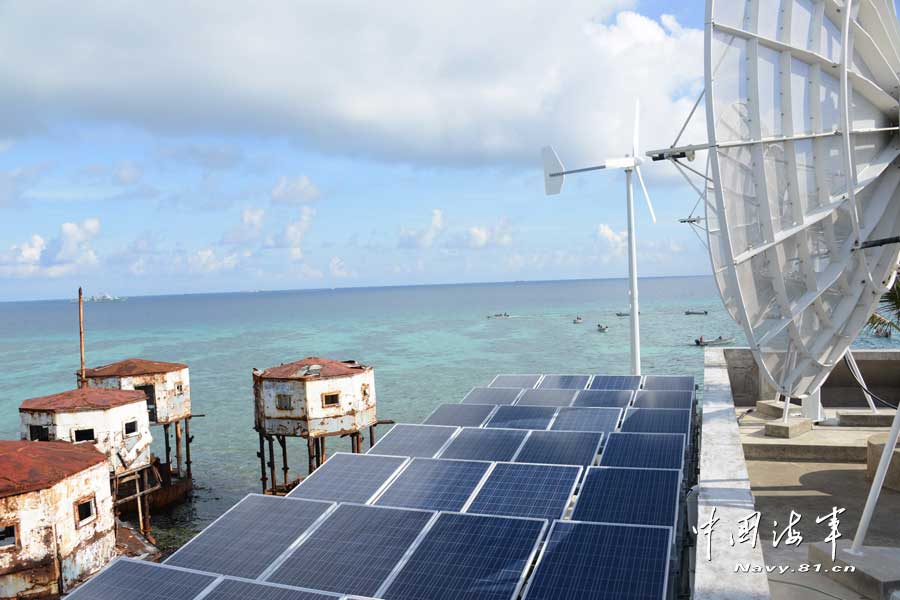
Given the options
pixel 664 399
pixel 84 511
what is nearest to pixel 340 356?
pixel 84 511

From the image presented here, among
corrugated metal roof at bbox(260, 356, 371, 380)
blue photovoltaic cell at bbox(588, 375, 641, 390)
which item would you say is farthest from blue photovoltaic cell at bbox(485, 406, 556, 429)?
corrugated metal roof at bbox(260, 356, 371, 380)

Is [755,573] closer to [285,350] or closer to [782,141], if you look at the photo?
[782,141]

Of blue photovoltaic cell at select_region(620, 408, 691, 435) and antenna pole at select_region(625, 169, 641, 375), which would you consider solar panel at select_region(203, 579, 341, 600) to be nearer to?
blue photovoltaic cell at select_region(620, 408, 691, 435)

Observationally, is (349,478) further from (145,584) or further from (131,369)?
(131,369)

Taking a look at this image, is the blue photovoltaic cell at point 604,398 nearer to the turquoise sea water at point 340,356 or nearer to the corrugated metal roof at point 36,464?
the corrugated metal roof at point 36,464

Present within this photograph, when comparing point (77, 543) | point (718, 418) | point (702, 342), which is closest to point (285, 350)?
point (702, 342)

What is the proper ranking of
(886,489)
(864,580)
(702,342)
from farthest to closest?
(702,342)
(886,489)
(864,580)
